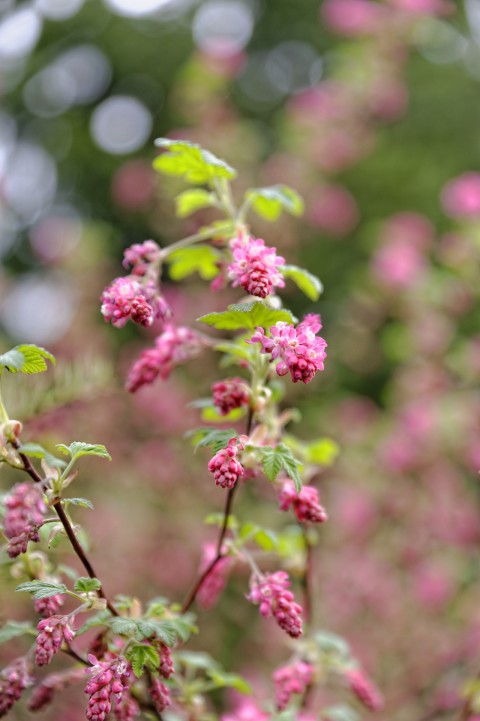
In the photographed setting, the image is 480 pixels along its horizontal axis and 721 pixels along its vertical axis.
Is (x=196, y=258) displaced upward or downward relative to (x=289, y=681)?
upward

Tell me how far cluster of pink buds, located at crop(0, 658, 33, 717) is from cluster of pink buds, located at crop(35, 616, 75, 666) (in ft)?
0.29

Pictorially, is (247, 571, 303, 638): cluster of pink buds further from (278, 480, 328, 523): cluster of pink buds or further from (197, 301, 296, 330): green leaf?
(197, 301, 296, 330): green leaf

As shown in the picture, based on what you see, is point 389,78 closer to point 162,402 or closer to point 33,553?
point 162,402

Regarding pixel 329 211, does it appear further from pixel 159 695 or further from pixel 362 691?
pixel 159 695

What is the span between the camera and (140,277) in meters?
0.94

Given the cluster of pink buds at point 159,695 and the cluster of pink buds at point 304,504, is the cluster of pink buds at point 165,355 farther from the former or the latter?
the cluster of pink buds at point 159,695

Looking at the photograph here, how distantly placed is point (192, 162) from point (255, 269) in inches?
9.1

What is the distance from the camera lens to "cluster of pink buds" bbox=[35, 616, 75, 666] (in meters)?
0.73

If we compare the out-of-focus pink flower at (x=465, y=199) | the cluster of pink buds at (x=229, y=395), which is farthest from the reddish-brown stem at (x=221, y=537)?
the out-of-focus pink flower at (x=465, y=199)

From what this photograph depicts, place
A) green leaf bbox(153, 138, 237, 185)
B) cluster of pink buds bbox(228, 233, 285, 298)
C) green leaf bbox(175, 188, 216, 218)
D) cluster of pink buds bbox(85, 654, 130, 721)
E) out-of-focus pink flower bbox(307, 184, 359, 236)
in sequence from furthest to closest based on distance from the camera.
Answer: out-of-focus pink flower bbox(307, 184, 359, 236) < green leaf bbox(175, 188, 216, 218) < green leaf bbox(153, 138, 237, 185) < cluster of pink buds bbox(228, 233, 285, 298) < cluster of pink buds bbox(85, 654, 130, 721)

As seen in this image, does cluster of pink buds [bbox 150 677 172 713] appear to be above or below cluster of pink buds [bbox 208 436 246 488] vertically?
below

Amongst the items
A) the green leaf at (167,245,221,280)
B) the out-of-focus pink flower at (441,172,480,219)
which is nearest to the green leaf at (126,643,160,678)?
the green leaf at (167,245,221,280)

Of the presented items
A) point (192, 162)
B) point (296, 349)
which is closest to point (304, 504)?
point (296, 349)

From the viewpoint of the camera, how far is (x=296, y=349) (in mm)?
791
